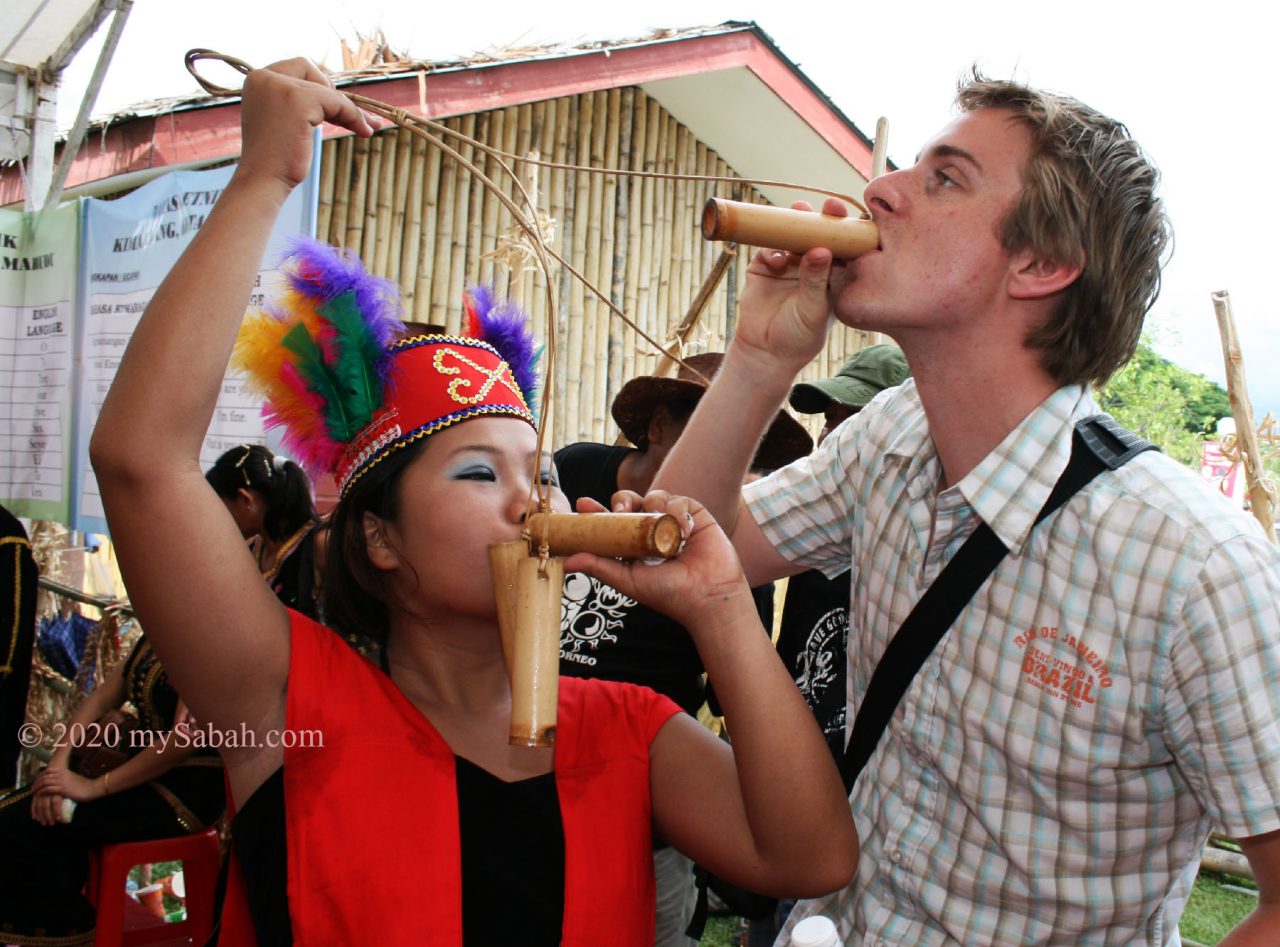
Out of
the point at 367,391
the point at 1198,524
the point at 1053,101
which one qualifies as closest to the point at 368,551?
the point at 367,391

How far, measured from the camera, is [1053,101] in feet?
6.45

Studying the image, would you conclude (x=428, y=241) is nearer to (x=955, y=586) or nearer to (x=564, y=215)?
(x=564, y=215)

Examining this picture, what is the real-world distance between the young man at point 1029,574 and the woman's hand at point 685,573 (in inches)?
17.4

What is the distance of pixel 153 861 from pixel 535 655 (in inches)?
115

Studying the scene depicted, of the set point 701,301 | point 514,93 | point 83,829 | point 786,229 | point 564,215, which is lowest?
point 83,829

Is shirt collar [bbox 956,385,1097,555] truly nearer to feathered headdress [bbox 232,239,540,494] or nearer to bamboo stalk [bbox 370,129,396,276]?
feathered headdress [bbox 232,239,540,494]

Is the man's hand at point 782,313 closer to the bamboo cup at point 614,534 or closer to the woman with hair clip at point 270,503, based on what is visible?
the bamboo cup at point 614,534

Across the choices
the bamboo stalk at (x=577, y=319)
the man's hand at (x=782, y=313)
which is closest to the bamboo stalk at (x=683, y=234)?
the bamboo stalk at (x=577, y=319)

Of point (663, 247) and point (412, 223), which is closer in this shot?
point (412, 223)

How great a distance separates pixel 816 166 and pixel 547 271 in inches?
250

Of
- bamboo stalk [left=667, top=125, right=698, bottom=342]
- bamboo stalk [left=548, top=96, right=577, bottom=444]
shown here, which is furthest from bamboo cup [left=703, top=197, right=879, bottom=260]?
bamboo stalk [left=667, top=125, right=698, bottom=342]

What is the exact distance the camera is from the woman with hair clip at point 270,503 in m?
4.18

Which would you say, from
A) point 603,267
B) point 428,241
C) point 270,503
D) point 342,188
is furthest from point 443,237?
point 270,503

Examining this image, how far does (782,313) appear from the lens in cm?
222
